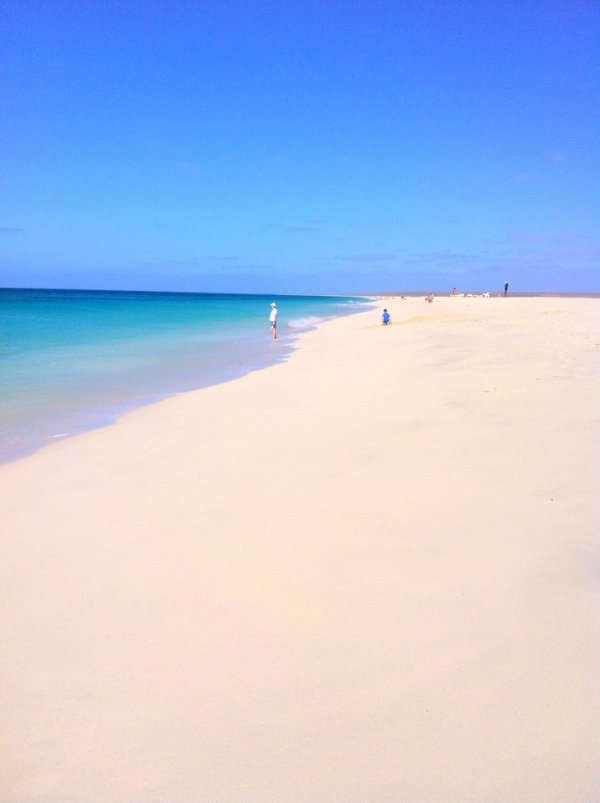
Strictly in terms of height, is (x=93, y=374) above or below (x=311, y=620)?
below

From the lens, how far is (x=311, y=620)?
101 inches

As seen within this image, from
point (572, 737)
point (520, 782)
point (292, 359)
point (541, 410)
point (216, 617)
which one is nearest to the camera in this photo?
point (520, 782)

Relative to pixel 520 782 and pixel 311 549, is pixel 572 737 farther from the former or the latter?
pixel 311 549

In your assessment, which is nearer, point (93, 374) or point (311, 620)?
point (311, 620)

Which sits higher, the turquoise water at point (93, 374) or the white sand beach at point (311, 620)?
the white sand beach at point (311, 620)

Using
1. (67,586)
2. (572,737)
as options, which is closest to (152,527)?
(67,586)

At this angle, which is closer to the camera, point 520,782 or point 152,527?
point 520,782

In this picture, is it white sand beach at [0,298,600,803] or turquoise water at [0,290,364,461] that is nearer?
white sand beach at [0,298,600,803]

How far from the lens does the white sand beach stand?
181cm

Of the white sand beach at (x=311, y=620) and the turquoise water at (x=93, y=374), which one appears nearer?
the white sand beach at (x=311, y=620)

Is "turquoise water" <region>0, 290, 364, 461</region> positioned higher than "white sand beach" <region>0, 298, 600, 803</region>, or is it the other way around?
"white sand beach" <region>0, 298, 600, 803</region>

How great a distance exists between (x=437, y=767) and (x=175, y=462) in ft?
12.7

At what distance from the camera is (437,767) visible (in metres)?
1.77

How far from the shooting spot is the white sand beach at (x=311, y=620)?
5.95 feet
